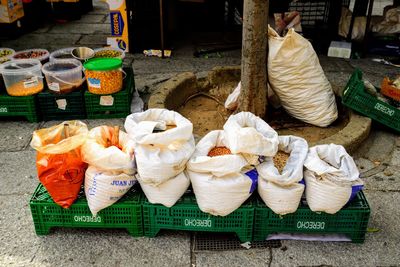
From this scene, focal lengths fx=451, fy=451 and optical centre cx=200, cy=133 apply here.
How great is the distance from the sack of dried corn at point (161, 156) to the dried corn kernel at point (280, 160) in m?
0.67

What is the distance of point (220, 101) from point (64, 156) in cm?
264

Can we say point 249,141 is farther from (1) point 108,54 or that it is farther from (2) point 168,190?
(1) point 108,54

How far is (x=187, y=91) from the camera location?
566 centimetres

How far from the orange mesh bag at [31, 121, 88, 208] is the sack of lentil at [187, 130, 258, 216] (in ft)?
2.77

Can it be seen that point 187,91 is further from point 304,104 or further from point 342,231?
point 342,231

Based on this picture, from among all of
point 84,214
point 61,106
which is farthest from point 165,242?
point 61,106

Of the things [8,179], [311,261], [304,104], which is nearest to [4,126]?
[8,179]

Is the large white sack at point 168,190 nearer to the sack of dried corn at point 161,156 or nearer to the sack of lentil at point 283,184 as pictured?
the sack of dried corn at point 161,156

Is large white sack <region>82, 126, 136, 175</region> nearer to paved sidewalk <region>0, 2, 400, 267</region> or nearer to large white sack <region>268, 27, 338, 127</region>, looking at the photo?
paved sidewalk <region>0, 2, 400, 267</region>

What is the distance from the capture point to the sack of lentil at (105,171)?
3.26 m

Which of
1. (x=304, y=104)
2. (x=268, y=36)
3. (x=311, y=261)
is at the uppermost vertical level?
(x=268, y=36)

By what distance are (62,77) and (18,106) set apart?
0.62 m

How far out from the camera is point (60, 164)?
3316 millimetres

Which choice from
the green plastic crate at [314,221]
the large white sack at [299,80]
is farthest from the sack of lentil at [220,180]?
the large white sack at [299,80]
